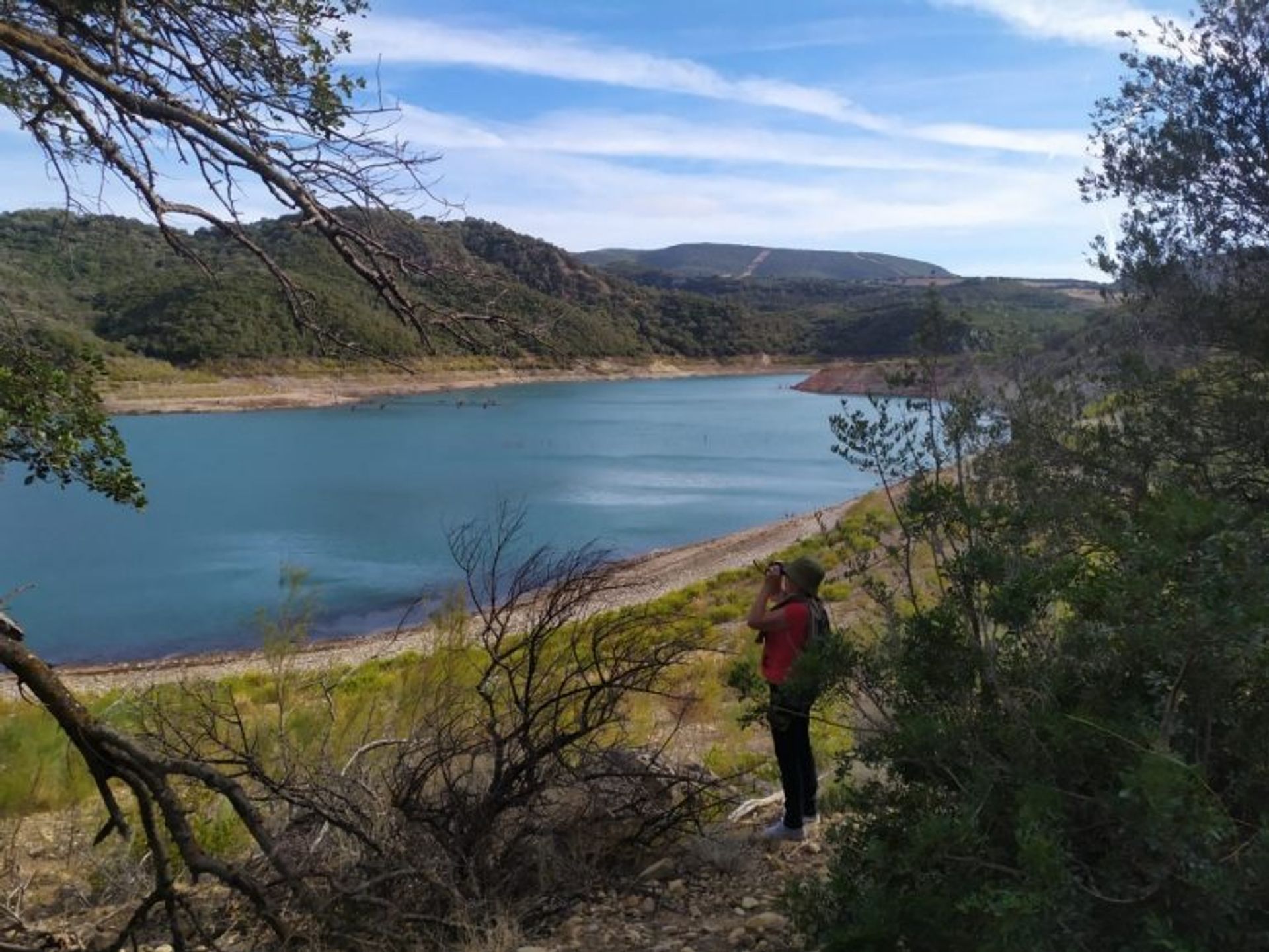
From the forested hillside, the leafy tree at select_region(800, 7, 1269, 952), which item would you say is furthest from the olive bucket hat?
the forested hillside

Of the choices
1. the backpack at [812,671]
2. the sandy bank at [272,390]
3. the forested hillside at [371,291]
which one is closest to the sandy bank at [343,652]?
the forested hillside at [371,291]

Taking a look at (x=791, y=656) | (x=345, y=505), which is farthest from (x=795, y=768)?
(x=345, y=505)

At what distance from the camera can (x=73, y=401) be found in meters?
3.23

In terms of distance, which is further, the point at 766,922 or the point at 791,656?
the point at 791,656

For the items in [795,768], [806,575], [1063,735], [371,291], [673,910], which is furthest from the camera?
[806,575]

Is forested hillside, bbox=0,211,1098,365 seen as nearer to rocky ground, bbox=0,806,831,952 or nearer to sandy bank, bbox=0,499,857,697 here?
rocky ground, bbox=0,806,831,952

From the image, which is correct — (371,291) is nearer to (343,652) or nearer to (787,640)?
(787,640)

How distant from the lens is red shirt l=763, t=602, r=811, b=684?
14.5 ft

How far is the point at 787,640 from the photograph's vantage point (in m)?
4.45

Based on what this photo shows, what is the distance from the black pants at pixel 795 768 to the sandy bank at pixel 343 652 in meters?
5.79

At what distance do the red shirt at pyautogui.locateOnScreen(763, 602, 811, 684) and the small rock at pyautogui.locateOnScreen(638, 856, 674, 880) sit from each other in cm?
85

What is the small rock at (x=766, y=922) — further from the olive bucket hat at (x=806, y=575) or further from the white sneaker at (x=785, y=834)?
the olive bucket hat at (x=806, y=575)

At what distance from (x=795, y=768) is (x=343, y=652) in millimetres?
14930

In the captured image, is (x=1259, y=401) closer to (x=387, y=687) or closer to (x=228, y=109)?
(x=228, y=109)
